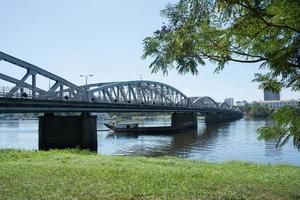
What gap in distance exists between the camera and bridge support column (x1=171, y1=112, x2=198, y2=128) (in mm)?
106969

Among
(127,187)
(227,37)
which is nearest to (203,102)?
(127,187)

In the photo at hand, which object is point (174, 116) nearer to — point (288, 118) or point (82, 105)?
point (82, 105)

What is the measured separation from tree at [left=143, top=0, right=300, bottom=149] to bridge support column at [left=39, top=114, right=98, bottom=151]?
1791 inches

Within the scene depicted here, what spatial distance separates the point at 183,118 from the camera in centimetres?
11175

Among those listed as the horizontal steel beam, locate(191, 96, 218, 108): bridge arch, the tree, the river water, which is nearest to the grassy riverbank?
the tree

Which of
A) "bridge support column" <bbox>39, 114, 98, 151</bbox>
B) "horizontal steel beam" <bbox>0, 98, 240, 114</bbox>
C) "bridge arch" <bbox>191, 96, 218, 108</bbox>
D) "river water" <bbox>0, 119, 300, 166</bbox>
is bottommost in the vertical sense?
"river water" <bbox>0, 119, 300, 166</bbox>

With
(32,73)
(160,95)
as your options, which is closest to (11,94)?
(32,73)

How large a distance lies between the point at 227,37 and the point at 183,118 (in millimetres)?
104928

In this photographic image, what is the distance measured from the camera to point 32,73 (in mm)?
53562

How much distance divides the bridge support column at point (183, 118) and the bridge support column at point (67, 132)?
51677mm

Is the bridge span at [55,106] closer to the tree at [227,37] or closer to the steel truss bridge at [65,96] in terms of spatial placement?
the steel truss bridge at [65,96]

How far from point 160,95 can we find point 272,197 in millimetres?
99435

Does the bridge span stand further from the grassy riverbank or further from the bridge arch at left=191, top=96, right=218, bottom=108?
the bridge arch at left=191, top=96, right=218, bottom=108

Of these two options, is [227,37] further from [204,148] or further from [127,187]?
[204,148]
